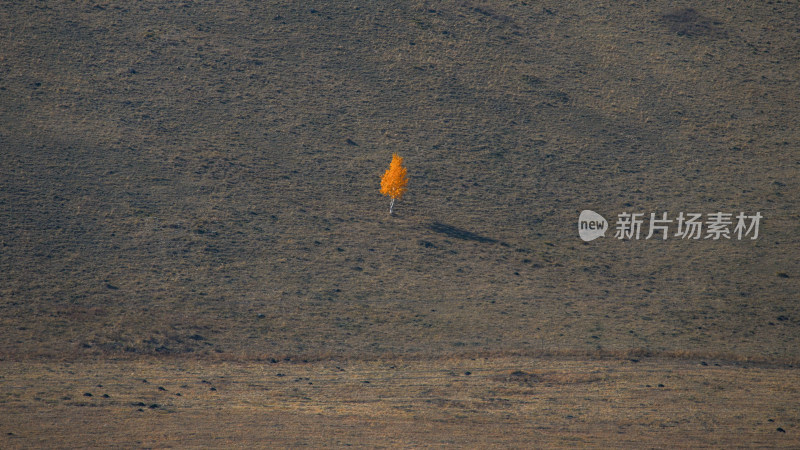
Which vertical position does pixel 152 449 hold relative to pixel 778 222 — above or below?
below

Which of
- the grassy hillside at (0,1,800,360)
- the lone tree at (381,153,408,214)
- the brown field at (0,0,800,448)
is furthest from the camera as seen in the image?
the lone tree at (381,153,408,214)

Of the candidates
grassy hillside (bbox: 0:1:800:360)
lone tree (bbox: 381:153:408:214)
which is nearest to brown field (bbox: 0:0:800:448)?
grassy hillside (bbox: 0:1:800:360)

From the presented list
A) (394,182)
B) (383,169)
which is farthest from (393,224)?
(383,169)

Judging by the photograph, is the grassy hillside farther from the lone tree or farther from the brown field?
the lone tree

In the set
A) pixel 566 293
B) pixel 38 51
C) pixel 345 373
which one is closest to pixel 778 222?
pixel 566 293

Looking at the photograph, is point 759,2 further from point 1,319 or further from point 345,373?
point 1,319
